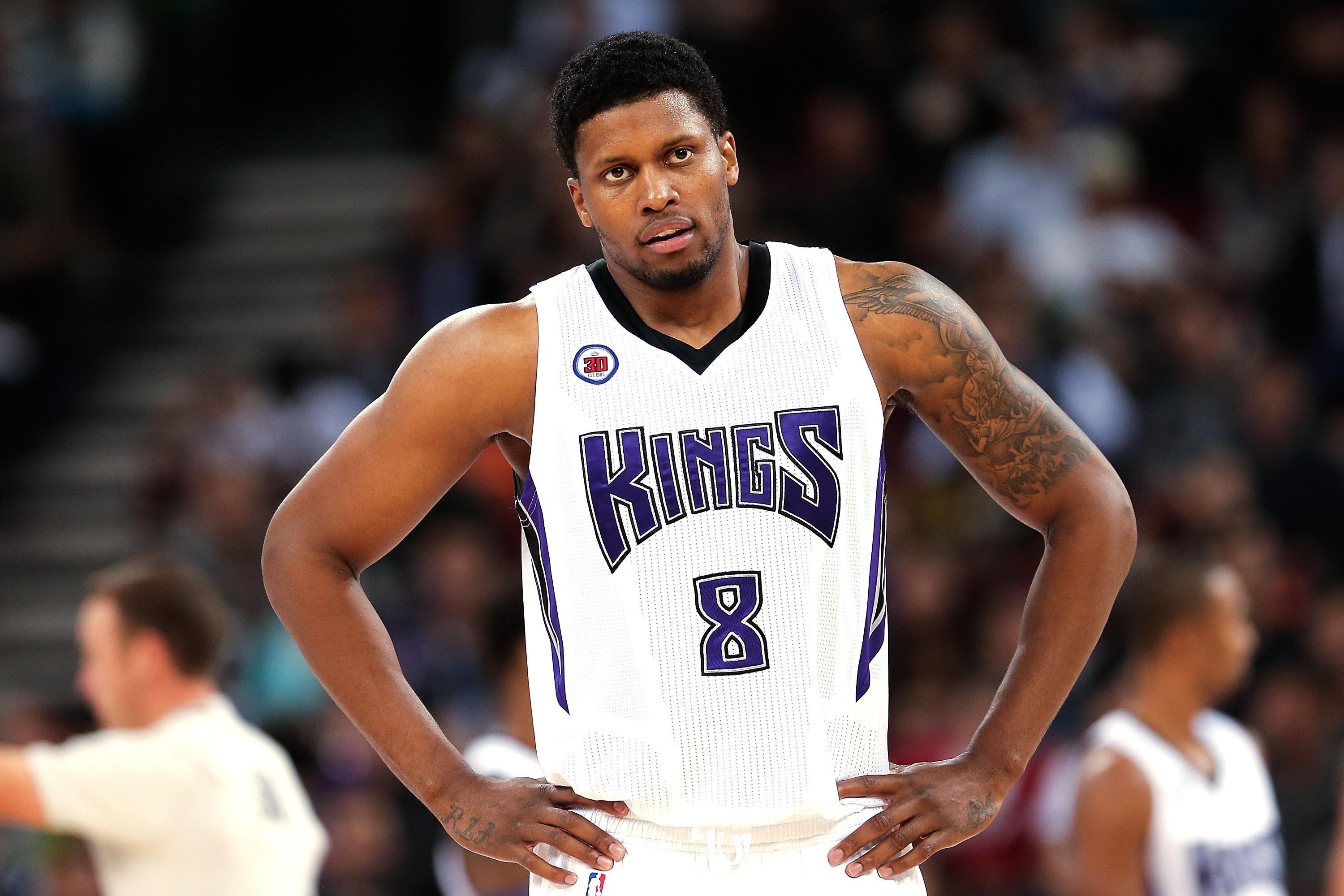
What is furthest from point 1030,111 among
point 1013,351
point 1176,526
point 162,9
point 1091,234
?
point 162,9

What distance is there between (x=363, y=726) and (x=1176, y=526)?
17.6 feet

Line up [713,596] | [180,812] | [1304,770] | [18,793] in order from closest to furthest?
[713,596] → [18,793] → [180,812] → [1304,770]

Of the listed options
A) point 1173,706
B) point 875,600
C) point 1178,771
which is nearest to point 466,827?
point 875,600

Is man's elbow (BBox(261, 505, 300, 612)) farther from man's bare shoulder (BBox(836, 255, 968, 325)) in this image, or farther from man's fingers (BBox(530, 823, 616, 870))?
man's bare shoulder (BBox(836, 255, 968, 325))

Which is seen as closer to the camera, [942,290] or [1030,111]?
[942,290]

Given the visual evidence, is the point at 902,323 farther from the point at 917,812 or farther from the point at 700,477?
→ the point at 917,812

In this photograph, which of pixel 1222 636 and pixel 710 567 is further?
pixel 1222 636

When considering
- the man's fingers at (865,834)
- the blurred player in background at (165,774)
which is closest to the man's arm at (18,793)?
the blurred player in background at (165,774)

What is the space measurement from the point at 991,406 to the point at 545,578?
87 cm

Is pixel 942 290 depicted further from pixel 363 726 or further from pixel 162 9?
pixel 162 9

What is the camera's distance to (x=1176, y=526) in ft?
25.3

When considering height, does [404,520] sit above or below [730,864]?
above

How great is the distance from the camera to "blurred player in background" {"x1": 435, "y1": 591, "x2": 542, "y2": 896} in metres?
4.75

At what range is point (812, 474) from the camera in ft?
9.78
